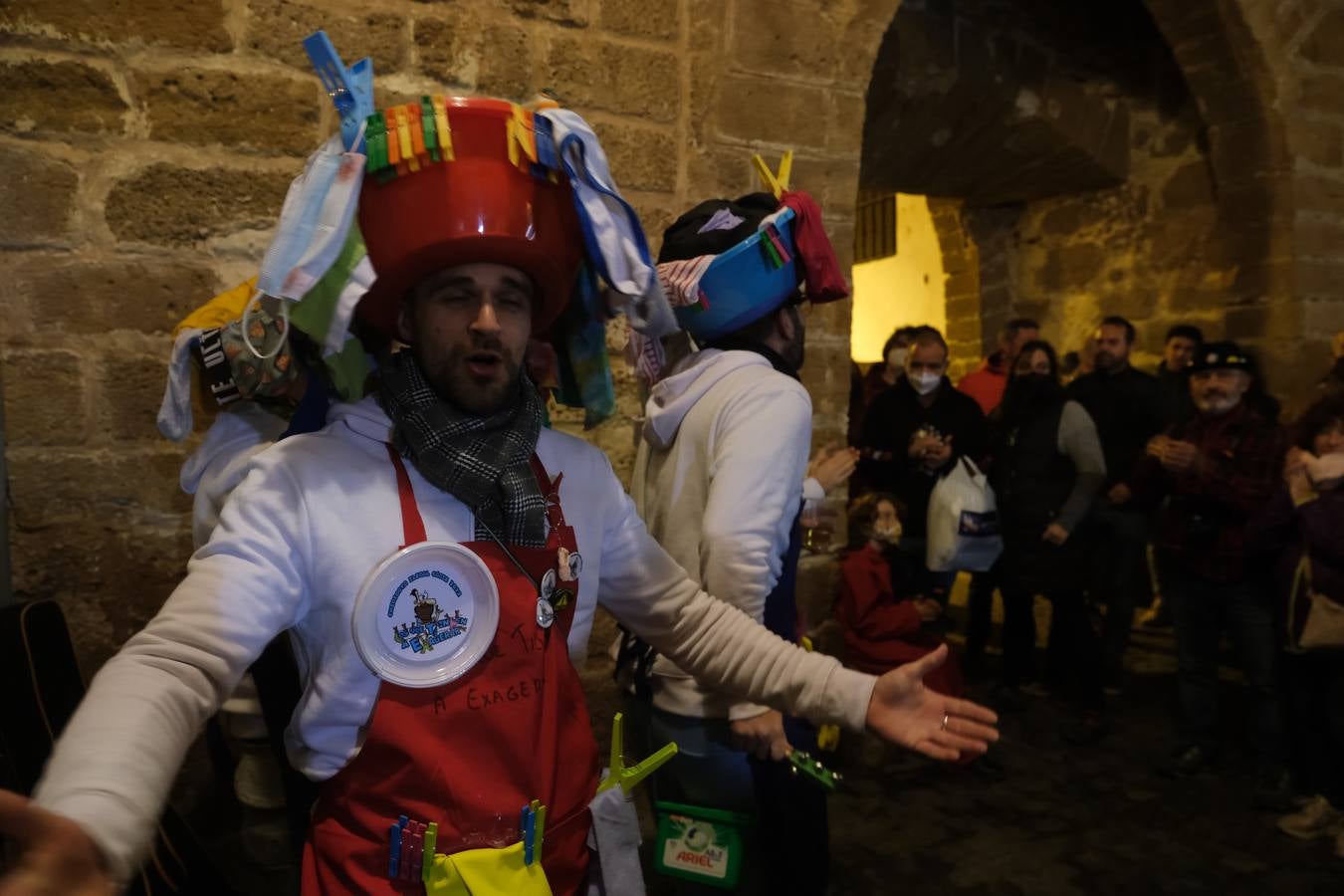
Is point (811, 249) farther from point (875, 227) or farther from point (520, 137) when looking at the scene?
point (875, 227)

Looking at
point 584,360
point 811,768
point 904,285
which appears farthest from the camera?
point 904,285

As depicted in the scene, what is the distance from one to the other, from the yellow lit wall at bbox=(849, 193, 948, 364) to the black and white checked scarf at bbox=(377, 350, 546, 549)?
598cm

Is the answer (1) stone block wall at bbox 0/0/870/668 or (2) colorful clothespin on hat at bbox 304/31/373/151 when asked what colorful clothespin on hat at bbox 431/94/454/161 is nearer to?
(2) colorful clothespin on hat at bbox 304/31/373/151

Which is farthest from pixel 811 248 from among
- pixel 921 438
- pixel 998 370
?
pixel 998 370

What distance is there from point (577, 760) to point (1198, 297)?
18.7 feet

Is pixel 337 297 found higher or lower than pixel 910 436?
higher

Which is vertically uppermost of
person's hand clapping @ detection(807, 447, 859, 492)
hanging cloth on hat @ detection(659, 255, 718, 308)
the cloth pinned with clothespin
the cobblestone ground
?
hanging cloth on hat @ detection(659, 255, 718, 308)

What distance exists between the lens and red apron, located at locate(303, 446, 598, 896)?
3.43 ft

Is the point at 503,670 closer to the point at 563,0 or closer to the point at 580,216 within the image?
the point at 580,216

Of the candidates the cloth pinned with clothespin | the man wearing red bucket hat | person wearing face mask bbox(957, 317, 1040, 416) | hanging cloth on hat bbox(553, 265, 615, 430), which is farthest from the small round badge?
person wearing face mask bbox(957, 317, 1040, 416)

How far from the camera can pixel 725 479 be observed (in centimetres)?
167

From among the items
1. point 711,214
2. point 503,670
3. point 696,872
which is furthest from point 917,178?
point 503,670

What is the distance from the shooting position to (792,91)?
2938mm

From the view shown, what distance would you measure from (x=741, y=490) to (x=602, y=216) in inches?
24.8
